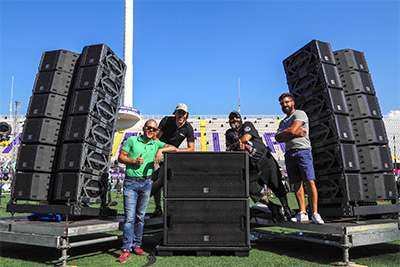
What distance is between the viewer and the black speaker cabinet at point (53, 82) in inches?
211

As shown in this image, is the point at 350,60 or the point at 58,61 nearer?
the point at 350,60

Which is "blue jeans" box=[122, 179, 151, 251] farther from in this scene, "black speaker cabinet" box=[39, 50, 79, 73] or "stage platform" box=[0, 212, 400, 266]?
"black speaker cabinet" box=[39, 50, 79, 73]

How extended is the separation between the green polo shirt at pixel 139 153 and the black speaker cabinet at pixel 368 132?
10.2 ft

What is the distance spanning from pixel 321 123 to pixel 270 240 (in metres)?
2.26

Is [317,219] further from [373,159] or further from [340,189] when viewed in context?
[373,159]

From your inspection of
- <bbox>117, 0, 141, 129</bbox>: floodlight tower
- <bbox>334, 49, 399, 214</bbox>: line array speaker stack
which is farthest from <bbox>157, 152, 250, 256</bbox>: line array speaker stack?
<bbox>117, 0, 141, 129</bbox>: floodlight tower

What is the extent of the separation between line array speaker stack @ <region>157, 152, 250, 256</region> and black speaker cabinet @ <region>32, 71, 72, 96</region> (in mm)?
2393

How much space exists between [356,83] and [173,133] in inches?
125

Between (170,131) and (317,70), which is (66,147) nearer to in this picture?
(170,131)

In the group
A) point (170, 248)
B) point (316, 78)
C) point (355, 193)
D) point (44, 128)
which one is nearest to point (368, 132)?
point (355, 193)

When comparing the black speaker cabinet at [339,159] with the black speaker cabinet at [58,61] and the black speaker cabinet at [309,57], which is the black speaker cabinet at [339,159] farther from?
the black speaker cabinet at [58,61]

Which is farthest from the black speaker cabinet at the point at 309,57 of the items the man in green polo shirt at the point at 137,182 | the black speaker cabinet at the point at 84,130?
the black speaker cabinet at the point at 84,130

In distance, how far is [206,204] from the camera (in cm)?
426

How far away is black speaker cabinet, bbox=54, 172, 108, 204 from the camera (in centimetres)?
479
